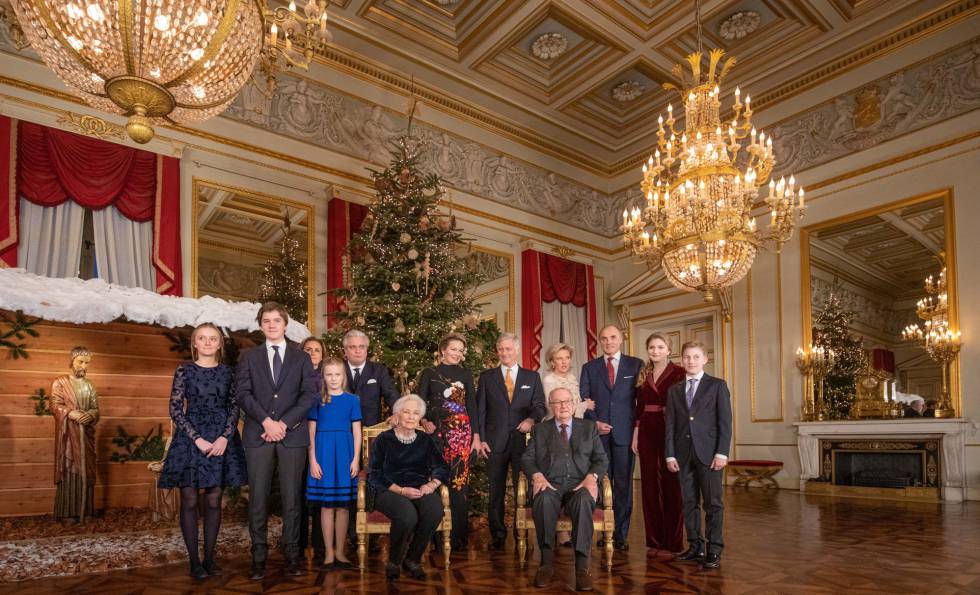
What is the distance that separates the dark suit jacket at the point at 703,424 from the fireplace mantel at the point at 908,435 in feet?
15.4

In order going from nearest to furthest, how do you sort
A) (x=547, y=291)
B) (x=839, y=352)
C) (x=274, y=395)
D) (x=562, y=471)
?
1. (x=274, y=395)
2. (x=562, y=471)
3. (x=839, y=352)
4. (x=547, y=291)

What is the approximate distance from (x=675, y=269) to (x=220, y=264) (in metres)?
4.96

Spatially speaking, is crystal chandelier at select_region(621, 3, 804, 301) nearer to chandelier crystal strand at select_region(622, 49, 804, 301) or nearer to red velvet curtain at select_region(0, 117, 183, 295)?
chandelier crystal strand at select_region(622, 49, 804, 301)

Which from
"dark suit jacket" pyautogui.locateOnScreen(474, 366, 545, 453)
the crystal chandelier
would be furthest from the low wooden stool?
"dark suit jacket" pyautogui.locateOnScreen(474, 366, 545, 453)

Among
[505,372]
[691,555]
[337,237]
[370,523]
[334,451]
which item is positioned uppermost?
[337,237]

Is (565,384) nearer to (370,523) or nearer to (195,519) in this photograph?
(370,523)

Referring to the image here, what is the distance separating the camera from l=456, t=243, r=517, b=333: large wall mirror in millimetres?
10047

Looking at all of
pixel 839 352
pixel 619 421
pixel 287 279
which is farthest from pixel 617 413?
pixel 839 352

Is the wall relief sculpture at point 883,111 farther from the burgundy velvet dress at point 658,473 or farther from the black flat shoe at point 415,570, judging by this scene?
the black flat shoe at point 415,570

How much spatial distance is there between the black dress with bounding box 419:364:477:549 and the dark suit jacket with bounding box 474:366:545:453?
149 millimetres

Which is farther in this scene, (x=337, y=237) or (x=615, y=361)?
(x=337, y=237)

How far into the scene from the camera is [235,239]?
7.32 meters

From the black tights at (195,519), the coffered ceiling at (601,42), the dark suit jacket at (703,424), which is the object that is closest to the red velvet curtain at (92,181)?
the coffered ceiling at (601,42)

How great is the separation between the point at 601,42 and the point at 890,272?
14.9 feet
